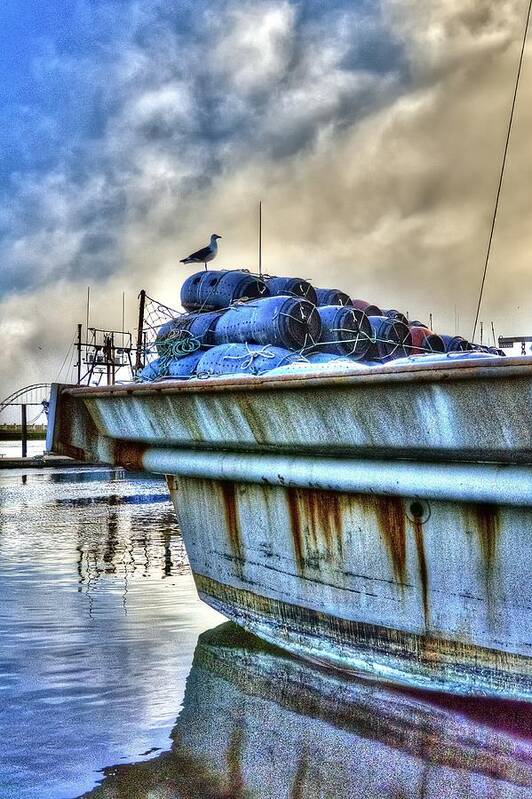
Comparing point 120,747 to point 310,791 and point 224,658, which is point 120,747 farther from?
point 224,658

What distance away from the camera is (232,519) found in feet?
19.2

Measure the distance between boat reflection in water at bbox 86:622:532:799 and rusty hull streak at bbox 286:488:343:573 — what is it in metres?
0.82

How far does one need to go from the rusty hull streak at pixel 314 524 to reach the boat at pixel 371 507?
1 centimetres

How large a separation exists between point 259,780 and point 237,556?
2.11 meters

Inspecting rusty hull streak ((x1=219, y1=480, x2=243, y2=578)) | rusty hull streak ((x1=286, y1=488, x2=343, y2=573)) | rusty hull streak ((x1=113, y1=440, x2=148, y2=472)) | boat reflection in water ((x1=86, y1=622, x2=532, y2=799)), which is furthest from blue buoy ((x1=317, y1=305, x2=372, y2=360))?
boat reflection in water ((x1=86, y1=622, x2=532, y2=799))

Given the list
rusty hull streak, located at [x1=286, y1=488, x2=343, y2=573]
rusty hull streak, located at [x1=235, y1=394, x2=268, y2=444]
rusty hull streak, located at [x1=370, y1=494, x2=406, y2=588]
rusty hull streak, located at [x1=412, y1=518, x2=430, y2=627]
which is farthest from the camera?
rusty hull streak, located at [x1=235, y1=394, x2=268, y2=444]

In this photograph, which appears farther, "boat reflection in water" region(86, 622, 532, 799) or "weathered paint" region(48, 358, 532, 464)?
"weathered paint" region(48, 358, 532, 464)

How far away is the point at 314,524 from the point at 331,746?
1.33 meters

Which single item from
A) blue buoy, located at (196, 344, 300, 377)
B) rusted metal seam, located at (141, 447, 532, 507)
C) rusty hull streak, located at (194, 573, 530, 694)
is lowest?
rusty hull streak, located at (194, 573, 530, 694)

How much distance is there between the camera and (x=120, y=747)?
14.2 ft

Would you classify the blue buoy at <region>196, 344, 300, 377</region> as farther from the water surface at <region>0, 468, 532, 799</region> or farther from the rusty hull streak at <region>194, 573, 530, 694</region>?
the water surface at <region>0, 468, 532, 799</region>

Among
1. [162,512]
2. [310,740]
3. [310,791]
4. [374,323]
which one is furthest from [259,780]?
[162,512]

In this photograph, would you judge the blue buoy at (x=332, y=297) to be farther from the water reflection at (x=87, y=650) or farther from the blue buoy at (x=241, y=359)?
the water reflection at (x=87, y=650)

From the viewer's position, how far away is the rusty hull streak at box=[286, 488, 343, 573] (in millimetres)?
5004
